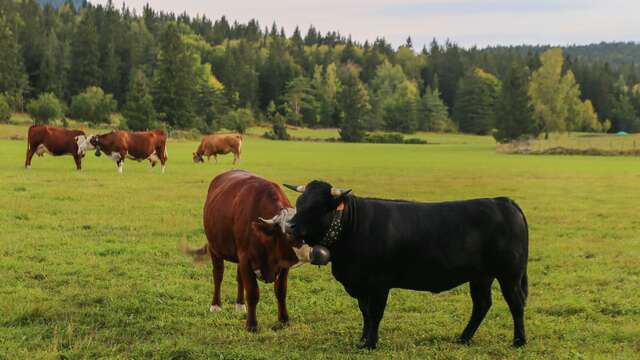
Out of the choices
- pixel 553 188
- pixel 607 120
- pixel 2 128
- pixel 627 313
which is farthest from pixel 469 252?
pixel 607 120

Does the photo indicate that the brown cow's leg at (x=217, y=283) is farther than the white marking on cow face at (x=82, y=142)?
No

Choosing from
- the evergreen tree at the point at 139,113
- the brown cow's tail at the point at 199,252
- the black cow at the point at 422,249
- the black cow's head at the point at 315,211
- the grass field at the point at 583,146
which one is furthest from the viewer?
the evergreen tree at the point at 139,113

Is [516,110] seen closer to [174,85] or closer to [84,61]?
[174,85]

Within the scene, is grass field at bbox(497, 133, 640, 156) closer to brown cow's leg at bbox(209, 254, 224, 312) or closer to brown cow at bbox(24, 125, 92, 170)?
brown cow at bbox(24, 125, 92, 170)

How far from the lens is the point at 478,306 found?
734cm

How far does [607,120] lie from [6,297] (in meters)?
149

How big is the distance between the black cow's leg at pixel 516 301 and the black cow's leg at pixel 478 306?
26 cm

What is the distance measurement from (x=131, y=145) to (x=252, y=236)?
25565 mm

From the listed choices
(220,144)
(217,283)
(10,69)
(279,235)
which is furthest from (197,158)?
(10,69)

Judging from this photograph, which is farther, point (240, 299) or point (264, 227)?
point (240, 299)

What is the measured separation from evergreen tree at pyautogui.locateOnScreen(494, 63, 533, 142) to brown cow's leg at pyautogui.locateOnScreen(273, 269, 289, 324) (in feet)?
269

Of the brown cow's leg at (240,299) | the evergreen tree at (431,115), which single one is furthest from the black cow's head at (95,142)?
the evergreen tree at (431,115)

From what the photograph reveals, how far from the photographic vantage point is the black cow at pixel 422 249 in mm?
6742

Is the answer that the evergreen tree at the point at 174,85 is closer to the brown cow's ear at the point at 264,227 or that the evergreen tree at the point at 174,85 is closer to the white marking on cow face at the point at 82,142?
the white marking on cow face at the point at 82,142
